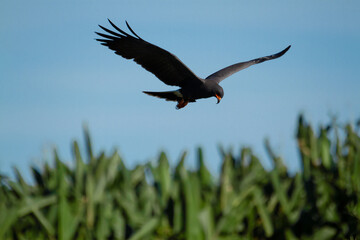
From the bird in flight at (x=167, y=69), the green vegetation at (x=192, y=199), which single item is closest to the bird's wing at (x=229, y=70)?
the bird in flight at (x=167, y=69)

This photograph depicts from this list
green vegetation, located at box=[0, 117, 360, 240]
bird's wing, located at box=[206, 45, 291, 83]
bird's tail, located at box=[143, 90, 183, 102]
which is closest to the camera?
green vegetation, located at box=[0, 117, 360, 240]

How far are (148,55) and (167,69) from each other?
0.52 m

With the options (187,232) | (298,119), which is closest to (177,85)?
(298,119)

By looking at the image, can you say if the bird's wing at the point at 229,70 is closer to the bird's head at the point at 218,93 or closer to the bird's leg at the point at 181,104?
the bird's head at the point at 218,93

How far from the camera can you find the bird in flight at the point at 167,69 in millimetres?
7527

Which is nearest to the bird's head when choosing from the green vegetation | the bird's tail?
the bird's tail

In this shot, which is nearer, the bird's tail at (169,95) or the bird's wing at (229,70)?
the bird's tail at (169,95)

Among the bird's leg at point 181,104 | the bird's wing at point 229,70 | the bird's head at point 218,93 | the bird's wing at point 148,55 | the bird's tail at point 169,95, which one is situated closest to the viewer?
the bird's wing at point 148,55

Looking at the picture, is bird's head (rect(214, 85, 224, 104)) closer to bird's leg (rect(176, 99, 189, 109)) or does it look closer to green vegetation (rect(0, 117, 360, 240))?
bird's leg (rect(176, 99, 189, 109))

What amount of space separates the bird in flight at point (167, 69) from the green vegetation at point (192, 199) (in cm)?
527

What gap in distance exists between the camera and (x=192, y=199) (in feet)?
5.81

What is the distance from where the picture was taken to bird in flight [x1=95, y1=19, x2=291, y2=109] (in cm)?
753

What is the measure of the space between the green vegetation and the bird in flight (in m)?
5.27

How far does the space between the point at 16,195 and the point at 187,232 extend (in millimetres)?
833
